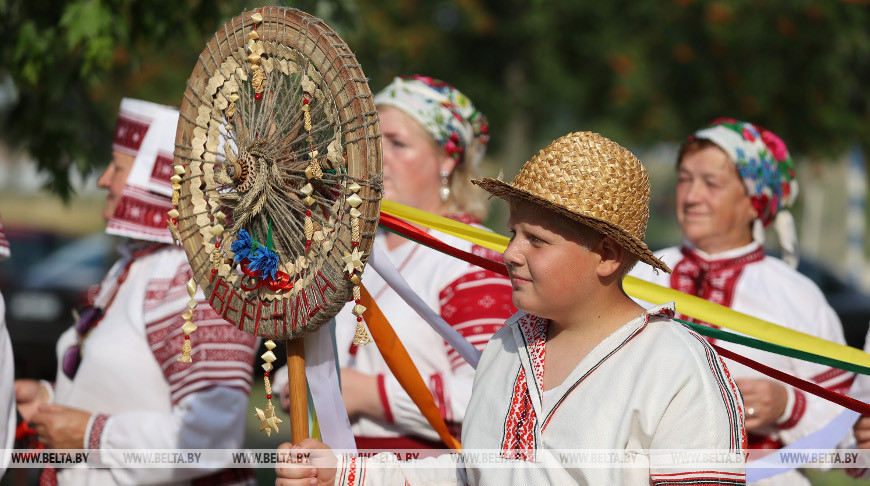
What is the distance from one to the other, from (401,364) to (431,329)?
55 centimetres

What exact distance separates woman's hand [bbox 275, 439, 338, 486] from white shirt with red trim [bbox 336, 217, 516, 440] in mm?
819

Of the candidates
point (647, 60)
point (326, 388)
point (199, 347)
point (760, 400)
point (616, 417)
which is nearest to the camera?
point (616, 417)

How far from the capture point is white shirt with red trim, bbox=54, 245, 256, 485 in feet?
10.1

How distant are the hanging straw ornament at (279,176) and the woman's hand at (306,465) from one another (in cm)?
12

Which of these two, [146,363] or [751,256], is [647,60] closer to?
[751,256]

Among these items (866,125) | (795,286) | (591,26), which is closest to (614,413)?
(795,286)

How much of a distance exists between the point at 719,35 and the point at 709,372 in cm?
895

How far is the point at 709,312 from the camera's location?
8.98ft

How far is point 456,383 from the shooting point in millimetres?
3113

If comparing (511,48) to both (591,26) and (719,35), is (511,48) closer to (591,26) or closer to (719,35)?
(591,26)

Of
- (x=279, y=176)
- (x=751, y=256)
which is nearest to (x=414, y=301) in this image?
(x=279, y=176)

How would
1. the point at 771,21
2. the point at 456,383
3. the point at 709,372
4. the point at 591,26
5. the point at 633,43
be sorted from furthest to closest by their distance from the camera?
the point at 591,26 → the point at 633,43 → the point at 771,21 → the point at 456,383 → the point at 709,372

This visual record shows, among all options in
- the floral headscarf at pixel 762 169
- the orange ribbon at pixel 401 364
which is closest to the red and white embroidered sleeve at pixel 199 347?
the orange ribbon at pixel 401 364

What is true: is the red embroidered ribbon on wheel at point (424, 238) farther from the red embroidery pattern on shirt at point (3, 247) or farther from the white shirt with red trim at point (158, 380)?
the red embroidery pattern on shirt at point (3, 247)
